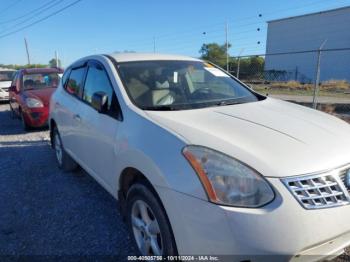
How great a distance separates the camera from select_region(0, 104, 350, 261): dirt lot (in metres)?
2.85

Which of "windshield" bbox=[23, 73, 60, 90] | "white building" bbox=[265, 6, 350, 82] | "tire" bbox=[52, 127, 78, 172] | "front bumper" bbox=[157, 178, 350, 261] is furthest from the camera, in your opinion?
"white building" bbox=[265, 6, 350, 82]

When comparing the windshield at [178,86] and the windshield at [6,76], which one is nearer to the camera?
the windshield at [178,86]

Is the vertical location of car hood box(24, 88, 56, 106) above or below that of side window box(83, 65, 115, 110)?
below

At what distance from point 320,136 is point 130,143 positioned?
4.50 feet

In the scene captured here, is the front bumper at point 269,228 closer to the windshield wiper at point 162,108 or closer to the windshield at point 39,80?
the windshield wiper at point 162,108

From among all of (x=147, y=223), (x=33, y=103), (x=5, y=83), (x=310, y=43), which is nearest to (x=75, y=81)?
(x=147, y=223)

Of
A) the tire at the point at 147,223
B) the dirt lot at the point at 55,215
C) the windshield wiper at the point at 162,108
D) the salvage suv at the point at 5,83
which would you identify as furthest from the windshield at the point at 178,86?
the salvage suv at the point at 5,83

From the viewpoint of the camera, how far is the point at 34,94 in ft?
24.6

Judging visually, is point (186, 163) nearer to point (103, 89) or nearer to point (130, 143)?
point (130, 143)

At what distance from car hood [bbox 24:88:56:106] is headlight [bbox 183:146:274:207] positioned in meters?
6.30

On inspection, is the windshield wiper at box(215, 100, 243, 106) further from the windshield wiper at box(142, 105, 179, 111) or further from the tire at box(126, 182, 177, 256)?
the tire at box(126, 182, 177, 256)

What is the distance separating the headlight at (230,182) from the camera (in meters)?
1.76

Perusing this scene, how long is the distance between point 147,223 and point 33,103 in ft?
19.3

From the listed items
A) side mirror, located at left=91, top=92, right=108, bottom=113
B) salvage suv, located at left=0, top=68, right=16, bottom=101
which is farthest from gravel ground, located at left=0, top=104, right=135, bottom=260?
salvage suv, located at left=0, top=68, right=16, bottom=101
